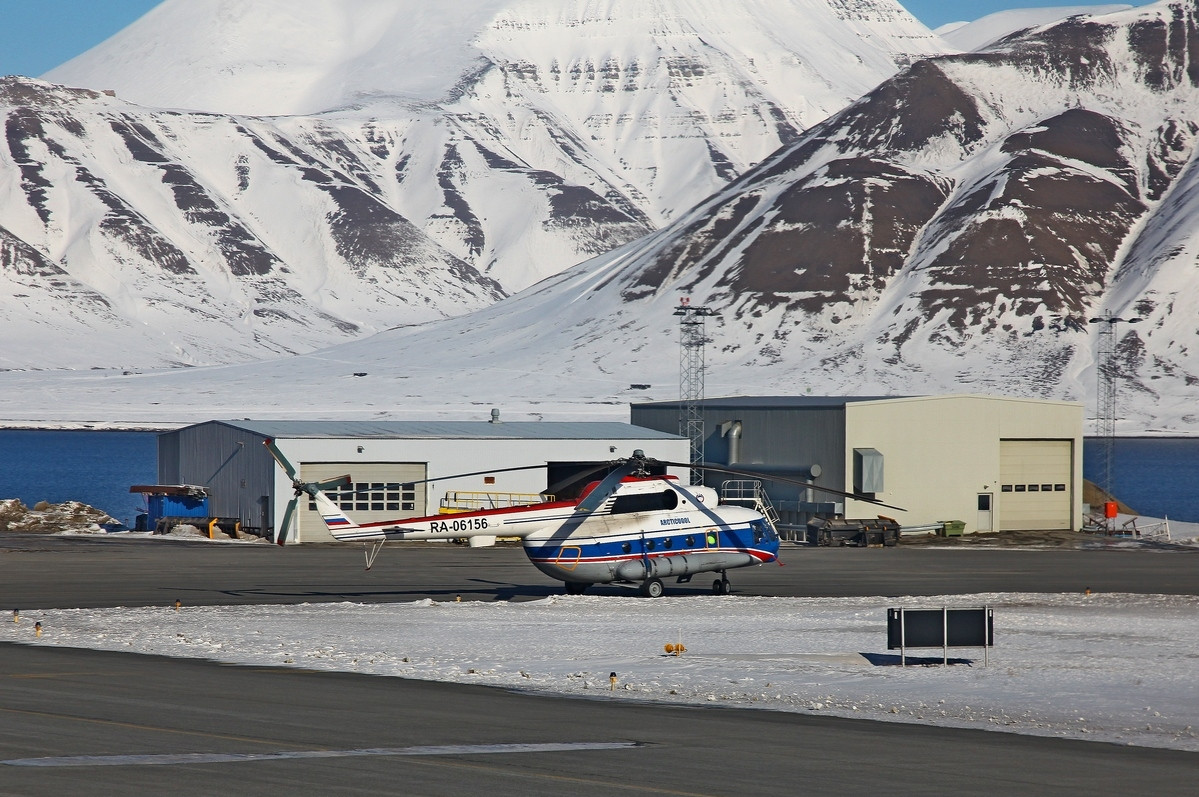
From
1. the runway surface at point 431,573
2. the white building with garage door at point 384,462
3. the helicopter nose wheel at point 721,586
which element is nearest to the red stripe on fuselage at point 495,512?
the runway surface at point 431,573

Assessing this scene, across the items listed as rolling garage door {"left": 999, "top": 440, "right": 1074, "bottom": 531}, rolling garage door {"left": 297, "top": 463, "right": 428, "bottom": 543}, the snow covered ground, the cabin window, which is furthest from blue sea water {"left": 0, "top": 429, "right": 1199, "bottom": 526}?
the snow covered ground

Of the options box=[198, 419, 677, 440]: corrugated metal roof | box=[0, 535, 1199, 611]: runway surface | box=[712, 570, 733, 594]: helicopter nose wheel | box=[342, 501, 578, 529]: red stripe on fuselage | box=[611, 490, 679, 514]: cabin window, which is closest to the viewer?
box=[342, 501, 578, 529]: red stripe on fuselage

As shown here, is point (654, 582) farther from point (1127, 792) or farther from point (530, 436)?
point (530, 436)

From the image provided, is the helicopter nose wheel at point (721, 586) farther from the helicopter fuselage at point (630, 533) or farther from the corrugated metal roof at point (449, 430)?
the corrugated metal roof at point (449, 430)

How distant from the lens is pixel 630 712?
2344 centimetres

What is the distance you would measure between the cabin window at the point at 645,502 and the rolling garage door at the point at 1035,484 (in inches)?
1526

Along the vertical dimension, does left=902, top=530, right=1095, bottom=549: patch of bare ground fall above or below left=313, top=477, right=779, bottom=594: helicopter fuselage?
below

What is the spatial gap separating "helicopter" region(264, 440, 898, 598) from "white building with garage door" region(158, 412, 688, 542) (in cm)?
2249

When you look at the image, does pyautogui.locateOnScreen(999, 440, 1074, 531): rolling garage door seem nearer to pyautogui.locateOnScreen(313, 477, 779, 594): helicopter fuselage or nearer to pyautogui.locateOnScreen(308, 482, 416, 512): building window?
pyautogui.locateOnScreen(308, 482, 416, 512): building window

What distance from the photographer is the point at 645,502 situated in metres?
41.4

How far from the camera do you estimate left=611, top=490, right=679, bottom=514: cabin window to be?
41062 mm

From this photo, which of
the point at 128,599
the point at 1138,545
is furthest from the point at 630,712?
the point at 1138,545

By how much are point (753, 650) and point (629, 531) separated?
34.0 ft

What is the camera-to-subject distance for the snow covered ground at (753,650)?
24.6 metres
